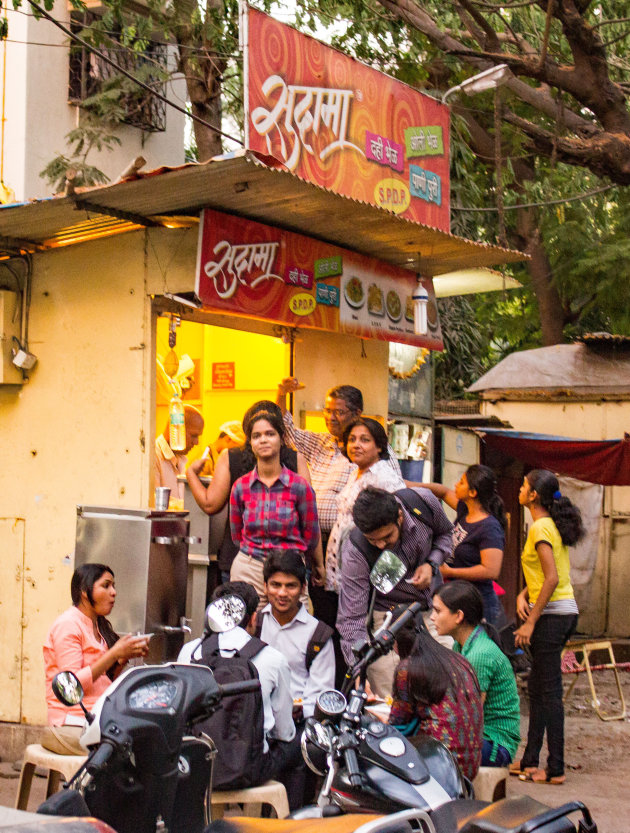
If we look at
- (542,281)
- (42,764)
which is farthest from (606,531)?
(42,764)

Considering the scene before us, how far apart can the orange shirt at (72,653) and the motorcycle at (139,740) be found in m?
2.17

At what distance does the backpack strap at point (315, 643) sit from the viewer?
5.10 meters

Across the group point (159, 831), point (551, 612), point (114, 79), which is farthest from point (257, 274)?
point (114, 79)

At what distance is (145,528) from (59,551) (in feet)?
3.83

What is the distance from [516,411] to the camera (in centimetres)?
1403

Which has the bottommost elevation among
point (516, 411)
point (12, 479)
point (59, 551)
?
point (59, 551)

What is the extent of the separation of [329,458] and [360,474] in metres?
0.88

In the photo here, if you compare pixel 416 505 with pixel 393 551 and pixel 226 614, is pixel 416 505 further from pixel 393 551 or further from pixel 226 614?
pixel 226 614

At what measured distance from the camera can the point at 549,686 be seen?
22.0 ft

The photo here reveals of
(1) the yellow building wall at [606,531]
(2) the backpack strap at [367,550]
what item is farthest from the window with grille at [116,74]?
(2) the backpack strap at [367,550]

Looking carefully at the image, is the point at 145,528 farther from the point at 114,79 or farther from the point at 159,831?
the point at 114,79

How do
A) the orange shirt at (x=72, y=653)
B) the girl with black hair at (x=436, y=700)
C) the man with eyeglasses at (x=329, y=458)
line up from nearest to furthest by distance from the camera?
the girl with black hair at (x=436, y=700) → the orange shirt at (x=72, y=653) → the man with eyeglasses at (x=329, y=458)

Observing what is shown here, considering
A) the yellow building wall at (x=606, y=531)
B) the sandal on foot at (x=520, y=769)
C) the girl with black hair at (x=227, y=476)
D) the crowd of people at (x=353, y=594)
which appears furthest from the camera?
the yellow building wall at (x=606, y=531)

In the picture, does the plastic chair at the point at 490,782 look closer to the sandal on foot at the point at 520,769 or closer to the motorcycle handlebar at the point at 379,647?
the motorcycle handlebar at the point at 379,647
